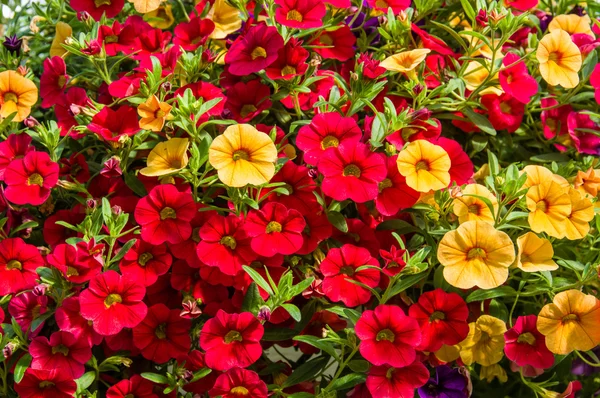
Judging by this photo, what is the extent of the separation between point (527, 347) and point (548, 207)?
264mm

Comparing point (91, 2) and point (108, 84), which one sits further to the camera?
point (91, 2)

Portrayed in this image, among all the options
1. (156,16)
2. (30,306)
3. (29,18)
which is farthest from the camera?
(29,18)

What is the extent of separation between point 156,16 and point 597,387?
1413 mm

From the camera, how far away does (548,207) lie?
1.39m

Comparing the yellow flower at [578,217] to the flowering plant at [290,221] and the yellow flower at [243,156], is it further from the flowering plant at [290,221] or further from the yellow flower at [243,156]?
the yellow flower at [243,156]

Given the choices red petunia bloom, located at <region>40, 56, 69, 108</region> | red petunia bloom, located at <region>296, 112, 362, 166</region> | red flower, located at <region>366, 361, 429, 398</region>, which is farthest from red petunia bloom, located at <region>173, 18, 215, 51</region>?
red flower, located at <region>366, 361, 429, 398</region>

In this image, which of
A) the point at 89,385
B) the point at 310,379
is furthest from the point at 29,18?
the point at 310,379

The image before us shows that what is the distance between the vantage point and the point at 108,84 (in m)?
1.61

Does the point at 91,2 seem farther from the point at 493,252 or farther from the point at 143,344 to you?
the point at 493,252

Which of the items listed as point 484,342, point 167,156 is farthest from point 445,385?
point 167,156

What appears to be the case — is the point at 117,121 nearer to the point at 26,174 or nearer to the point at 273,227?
the point at 26,174

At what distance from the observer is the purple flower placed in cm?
143

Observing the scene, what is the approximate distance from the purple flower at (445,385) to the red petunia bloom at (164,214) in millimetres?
534

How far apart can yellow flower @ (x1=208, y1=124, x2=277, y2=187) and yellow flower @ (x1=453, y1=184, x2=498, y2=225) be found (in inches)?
14.1
